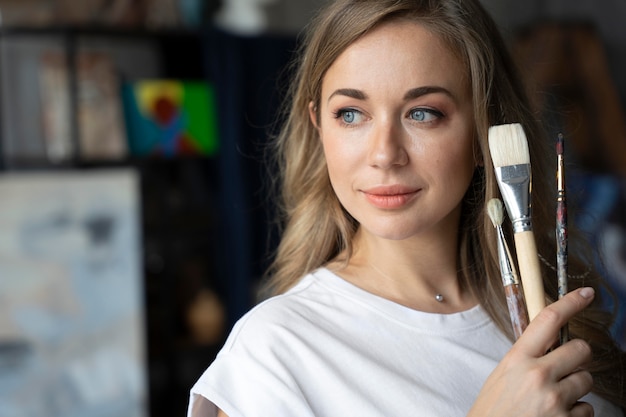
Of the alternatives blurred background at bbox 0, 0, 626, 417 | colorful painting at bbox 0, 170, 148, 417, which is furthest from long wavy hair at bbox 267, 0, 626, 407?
colorful painting at bbox 0, 170, 148, 417

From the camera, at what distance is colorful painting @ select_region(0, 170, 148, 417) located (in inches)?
117

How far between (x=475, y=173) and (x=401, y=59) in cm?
26

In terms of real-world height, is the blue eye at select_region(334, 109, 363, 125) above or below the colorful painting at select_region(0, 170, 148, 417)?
above

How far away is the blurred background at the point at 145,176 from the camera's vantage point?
119 inches

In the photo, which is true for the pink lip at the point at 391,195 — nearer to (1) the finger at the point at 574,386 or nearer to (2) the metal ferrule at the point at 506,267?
(2) the metal ferrule at the point at 506,267

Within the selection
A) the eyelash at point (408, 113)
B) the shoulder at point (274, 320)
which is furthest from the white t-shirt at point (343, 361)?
the eyelash at point (408, 113)

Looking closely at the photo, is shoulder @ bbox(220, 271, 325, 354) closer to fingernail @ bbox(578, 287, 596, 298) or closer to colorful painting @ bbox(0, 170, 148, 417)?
fingernail @ bbox(578, 287, 596, 298)

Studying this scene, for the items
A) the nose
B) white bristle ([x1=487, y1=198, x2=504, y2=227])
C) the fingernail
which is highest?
the nose

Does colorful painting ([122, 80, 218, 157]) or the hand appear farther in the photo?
colorful painting ([122, 80, 218, 157])

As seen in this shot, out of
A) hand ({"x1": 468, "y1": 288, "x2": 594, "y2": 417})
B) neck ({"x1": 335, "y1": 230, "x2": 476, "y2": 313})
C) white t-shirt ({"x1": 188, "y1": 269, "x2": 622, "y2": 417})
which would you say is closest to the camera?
hand ({"x1": 468, "y1": 288, "x2": 594, "y2": 417})

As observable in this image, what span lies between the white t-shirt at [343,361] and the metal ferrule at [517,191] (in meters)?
0.26

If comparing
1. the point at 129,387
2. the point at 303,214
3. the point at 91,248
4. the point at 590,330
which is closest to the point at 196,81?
the point at 91,248

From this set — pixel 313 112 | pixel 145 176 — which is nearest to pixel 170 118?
pixel 145 176

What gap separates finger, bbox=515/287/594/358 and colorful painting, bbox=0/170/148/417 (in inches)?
92.1
